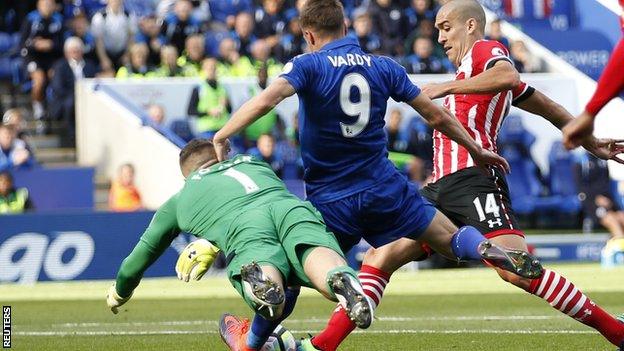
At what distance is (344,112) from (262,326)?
1326 mm

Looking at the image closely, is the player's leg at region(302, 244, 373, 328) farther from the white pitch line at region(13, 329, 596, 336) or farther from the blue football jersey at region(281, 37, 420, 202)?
the white pitch line at region(13, 329, 596, 336)

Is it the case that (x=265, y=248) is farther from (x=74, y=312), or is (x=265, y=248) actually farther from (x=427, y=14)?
(x=427, y=14)

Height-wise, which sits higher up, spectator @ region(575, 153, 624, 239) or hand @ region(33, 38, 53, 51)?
hand @ region(33, 38, 53, 51)

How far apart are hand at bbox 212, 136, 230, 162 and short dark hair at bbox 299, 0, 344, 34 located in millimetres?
948

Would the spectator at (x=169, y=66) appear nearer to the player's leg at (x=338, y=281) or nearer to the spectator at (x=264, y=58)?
the spectator at (x=264, y=58)

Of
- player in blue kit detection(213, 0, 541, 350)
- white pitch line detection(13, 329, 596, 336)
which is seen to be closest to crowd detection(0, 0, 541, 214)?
white pitch line detection(13, 329, 596, 336)

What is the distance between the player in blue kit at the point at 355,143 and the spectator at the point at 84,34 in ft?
48.2

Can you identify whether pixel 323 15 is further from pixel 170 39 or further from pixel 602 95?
pixel 170 39

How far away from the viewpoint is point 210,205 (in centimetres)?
747

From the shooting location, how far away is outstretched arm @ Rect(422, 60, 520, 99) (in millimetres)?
8531

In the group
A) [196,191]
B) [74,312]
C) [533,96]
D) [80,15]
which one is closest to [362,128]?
[196,191]

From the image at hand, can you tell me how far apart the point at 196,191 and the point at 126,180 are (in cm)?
1309

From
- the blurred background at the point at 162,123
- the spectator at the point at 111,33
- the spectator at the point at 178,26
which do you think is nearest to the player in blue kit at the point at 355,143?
the blurred background at the point at 162,123

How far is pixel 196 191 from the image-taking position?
24.7 feet
